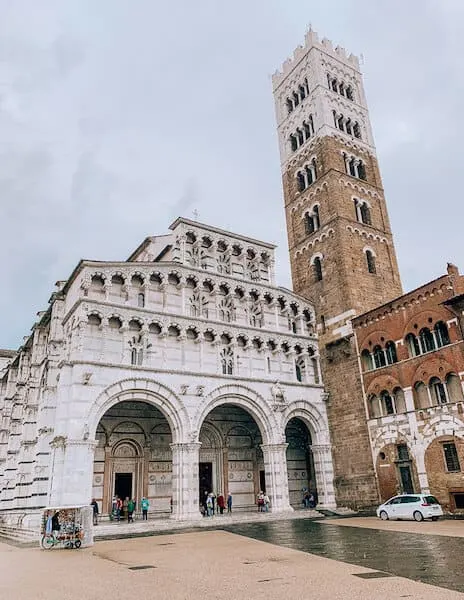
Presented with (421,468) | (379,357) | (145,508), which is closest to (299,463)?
(421,468)

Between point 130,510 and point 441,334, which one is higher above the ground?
point 441,334

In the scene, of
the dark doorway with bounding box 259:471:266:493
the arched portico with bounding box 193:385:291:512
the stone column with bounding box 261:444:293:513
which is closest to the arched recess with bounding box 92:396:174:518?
the arched portico with bounding box 193:385:291:512

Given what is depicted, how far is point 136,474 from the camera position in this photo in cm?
2848

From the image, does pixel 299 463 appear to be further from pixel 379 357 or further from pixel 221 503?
pixel 379 357

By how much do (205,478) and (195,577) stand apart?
21533mm

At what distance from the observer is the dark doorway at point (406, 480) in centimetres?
2669

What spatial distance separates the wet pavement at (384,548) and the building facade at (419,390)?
7.87m

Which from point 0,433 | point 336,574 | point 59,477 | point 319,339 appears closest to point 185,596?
point 336,574

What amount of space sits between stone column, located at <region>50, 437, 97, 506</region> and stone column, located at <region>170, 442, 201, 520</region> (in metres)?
4.59

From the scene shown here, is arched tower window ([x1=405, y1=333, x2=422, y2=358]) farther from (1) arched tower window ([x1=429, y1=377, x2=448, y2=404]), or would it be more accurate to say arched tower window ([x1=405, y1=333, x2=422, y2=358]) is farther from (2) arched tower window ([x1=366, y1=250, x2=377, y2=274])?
(2) arched tower window ([x1=366, y1=250, x2=377, y2=274])

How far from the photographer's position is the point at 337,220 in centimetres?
3484

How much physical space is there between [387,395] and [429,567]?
1948 cm

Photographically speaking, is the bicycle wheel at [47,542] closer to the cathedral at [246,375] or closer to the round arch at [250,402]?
the cathedral at [246,375]

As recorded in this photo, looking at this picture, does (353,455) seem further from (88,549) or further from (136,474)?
(88,549)
